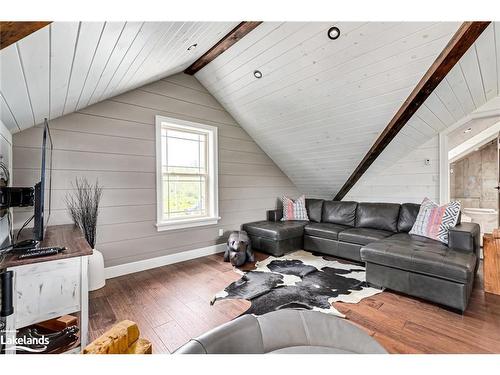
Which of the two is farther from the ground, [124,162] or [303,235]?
[124,162]

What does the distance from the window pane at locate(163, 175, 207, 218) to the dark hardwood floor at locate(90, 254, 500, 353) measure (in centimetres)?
103

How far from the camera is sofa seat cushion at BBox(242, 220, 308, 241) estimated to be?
352 centimetres

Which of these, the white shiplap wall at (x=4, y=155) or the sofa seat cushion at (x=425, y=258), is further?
the sofa seat cushion at (x=425, y=258)

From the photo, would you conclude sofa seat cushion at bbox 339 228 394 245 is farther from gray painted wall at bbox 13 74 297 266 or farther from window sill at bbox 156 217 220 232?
window sill at bbox 156 217 220 232

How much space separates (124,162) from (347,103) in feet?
9.24

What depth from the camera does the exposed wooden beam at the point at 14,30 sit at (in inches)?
28.7

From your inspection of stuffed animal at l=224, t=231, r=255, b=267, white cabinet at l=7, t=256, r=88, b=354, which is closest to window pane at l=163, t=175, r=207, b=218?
stuffed animal at l=224, t=231, r=255, b=267

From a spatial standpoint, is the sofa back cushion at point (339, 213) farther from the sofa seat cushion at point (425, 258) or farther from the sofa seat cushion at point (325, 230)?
the sofa seat cushion at point (425, 258)

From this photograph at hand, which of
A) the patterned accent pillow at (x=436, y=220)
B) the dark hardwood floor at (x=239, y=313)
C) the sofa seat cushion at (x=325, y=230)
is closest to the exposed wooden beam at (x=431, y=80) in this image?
the patterned accent pillow at (x=436, y=220)

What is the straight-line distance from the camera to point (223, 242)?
3879 mm

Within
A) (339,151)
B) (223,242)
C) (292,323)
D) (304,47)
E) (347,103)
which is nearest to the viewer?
(292,323)

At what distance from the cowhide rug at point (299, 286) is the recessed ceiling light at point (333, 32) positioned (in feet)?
8.10

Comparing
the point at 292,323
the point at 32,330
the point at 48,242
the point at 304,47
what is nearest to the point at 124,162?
the point at 48,242
